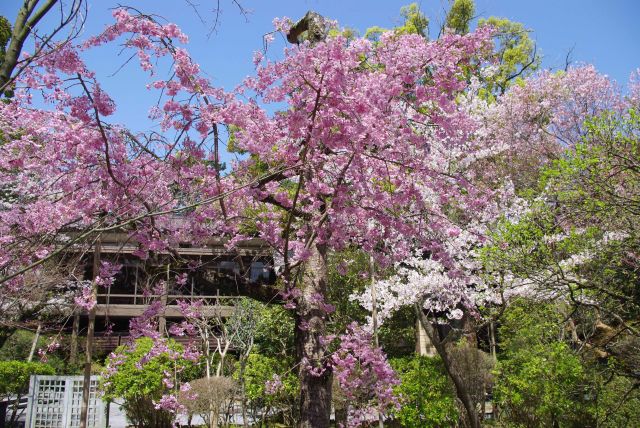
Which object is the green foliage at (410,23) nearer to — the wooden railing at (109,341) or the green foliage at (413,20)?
the green foliage at (413,20)

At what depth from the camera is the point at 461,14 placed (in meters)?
21.6

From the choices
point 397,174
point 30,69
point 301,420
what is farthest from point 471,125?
point 30,69

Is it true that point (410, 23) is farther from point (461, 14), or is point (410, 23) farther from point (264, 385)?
point (264, 385)

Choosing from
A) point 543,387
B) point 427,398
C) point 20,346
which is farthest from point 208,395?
point 20,346

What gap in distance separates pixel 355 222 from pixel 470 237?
17.5 ft

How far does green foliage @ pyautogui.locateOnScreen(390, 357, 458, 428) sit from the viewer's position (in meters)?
9.77

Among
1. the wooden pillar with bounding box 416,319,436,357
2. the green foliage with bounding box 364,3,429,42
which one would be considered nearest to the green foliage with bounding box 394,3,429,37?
the green foliage with bounding box 364,3,429,42

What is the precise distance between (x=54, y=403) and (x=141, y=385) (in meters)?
2.51

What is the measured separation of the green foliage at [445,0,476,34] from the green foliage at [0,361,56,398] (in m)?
19.9

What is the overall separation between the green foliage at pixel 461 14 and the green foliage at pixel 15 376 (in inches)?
785

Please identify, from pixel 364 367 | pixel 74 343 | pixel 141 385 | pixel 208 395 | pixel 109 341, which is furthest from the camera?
pixel 109 341

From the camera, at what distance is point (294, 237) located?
5.84 m

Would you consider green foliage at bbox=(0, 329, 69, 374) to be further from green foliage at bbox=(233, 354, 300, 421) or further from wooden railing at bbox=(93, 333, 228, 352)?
green foliage at bbox=(233, 354, 300, 421)

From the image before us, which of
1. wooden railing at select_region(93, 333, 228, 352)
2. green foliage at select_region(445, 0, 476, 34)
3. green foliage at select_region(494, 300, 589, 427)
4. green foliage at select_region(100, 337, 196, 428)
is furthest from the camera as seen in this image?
green foliage at select_region(445, 0, 476, 34)
